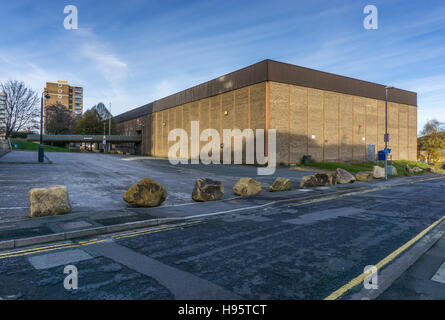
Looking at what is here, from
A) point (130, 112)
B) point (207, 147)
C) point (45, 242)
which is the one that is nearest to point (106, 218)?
point (45, 242)

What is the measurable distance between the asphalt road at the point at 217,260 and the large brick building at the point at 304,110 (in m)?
27.4

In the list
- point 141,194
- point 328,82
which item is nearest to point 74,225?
point 141,194

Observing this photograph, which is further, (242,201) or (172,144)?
(172,144)

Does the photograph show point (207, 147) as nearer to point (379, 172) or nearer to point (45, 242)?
point (379, 172)

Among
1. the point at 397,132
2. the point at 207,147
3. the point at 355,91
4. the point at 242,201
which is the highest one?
the point at 355,91

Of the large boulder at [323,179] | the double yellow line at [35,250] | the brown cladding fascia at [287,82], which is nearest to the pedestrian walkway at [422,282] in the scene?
the double yellow line at [35,250]

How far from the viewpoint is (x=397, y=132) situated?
1948 inches

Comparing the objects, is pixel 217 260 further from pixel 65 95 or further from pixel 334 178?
pixel 65 95

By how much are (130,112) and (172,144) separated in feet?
99.4

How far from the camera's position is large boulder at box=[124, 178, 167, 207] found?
32.4 feet

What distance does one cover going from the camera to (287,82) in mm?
35375

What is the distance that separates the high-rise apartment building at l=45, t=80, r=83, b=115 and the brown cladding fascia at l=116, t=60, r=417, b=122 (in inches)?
4056
